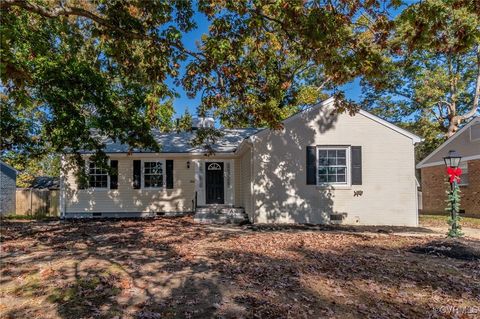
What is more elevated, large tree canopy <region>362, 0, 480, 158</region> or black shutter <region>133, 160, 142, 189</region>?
large tree canopy <region>362, 0, 480, 158</region>

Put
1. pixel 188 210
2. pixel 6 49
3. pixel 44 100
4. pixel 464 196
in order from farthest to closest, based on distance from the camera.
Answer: pixel 464 196 → pixel 188 210 → pixel 44 100 → pixel 6 49

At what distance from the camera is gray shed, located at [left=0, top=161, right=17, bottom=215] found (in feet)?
60.7

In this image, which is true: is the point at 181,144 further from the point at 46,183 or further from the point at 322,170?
the point at 46,183

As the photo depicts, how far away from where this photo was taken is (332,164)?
12695mm

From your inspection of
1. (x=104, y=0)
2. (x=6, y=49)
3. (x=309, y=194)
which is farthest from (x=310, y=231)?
(x=6, y=49)

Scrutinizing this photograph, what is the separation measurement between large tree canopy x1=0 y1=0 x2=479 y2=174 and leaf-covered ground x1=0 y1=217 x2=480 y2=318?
110 inches

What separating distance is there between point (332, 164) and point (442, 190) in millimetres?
11231

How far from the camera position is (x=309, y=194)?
41.1ft

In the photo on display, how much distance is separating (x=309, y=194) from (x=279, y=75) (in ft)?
21.2

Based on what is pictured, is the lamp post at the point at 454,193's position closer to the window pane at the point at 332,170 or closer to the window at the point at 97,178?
the window pane at the point at 332,170

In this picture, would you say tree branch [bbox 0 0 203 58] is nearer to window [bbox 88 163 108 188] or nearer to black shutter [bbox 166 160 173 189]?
black shutter [bbox 166 160 173 189]

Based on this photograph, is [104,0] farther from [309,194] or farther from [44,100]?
[309,194]

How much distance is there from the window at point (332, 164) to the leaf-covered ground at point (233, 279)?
3.79 m

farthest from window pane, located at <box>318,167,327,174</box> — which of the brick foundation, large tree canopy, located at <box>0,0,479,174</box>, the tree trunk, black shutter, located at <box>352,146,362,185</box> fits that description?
the tree trunk
